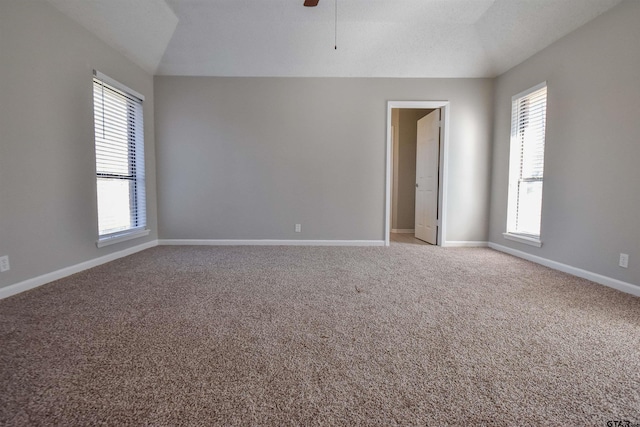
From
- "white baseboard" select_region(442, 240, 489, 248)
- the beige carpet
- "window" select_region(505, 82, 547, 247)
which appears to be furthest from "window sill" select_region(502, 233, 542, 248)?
the beige carpet

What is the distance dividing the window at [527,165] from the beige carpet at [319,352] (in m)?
1.10

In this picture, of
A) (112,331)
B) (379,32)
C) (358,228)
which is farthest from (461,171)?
(112,331)

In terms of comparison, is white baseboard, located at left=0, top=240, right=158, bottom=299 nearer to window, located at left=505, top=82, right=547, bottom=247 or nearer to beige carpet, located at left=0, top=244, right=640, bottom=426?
beige carpet, located at left=0, top=244, right=640, bottom=426

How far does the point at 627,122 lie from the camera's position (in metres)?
2.39

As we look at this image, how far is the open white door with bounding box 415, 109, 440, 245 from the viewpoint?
14.5ft

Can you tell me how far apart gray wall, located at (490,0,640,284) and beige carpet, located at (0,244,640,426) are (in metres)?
0.51

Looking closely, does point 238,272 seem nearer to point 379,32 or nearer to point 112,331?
point 112,331

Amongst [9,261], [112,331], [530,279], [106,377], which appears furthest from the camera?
[530,279]

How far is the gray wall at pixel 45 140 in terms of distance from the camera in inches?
87.2

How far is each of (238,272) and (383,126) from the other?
3043 millimetres

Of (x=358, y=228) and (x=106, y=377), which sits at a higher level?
(x=358, y=228)

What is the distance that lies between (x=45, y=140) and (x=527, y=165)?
5382 millimetres

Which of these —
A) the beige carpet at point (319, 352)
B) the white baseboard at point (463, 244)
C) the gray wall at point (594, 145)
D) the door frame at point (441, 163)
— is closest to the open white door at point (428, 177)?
the door frame at point (441, 163)

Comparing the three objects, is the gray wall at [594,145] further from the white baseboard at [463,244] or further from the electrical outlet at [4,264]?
the electrical outlet at [4,264]
